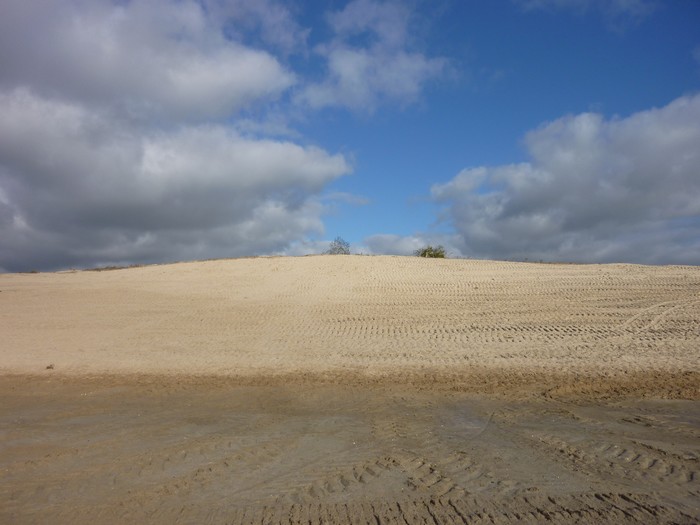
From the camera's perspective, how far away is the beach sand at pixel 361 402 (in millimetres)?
5266

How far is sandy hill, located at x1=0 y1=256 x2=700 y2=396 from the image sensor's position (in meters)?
12.1

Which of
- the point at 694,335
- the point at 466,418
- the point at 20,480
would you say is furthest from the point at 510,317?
the point at 20,480

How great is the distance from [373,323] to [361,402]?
7.40 meters

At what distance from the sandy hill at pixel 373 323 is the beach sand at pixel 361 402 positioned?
0.36 feet

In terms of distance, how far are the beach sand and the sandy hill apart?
0.36ft

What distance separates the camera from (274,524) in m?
4.76

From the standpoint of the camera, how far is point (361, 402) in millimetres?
9422

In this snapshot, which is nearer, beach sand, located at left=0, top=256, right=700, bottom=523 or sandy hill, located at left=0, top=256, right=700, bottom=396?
beach sand, located at left=0, top=256, right=700, bottom=523

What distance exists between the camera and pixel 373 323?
16.8 m

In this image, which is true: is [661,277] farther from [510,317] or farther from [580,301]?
[510,317]

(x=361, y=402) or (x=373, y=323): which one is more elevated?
(x=373, y=323)

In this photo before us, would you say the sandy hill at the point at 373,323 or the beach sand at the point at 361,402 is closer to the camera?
the beach sand at the point at 361,402

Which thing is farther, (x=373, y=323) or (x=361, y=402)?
(x=373, y=323)

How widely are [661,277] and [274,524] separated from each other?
20.2 meters
